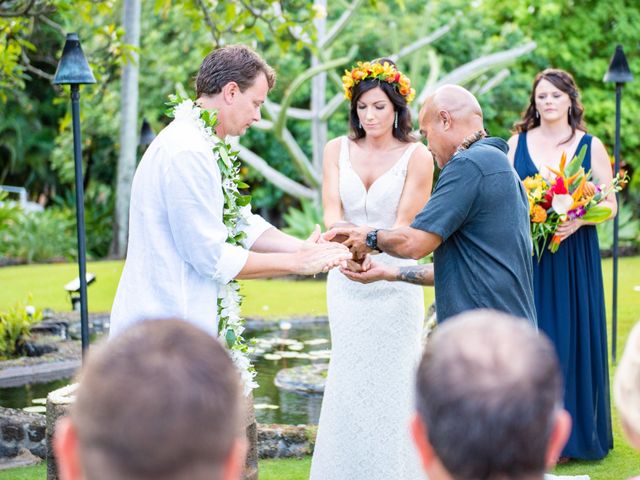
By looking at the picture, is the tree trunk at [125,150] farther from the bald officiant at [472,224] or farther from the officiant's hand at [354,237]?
the bald officiant at [472,224]

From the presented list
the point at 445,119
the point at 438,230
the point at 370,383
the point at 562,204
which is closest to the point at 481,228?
the point at 438,230

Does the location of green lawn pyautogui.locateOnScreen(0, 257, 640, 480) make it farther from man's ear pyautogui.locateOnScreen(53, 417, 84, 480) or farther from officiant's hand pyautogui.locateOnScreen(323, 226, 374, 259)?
man's ear pyautogui.locateOnScreen(53, 417, 84, 480)

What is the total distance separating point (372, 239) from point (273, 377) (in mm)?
4277

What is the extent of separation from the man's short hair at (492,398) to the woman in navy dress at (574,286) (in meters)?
4.68

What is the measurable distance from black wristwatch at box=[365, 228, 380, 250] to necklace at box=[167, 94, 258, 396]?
0.72m

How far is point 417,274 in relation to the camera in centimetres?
526

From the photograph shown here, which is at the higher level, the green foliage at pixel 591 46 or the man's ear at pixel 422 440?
the green foliage at pixel 591 46

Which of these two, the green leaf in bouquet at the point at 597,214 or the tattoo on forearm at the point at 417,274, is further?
the green leaf in bouquet at the point at 597,214

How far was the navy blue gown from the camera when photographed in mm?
6609

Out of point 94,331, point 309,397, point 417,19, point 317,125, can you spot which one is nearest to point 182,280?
point 309,397

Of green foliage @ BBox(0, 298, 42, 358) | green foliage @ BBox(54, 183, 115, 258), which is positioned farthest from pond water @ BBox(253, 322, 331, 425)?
green foliage @ BBox(54, 183, 115, 258)

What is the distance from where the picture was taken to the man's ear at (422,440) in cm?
A: 213

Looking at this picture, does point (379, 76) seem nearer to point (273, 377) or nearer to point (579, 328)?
point (579, 328)

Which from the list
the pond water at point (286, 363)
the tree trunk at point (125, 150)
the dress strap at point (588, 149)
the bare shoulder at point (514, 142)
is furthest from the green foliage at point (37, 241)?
the dress strap at point (588, 149)
